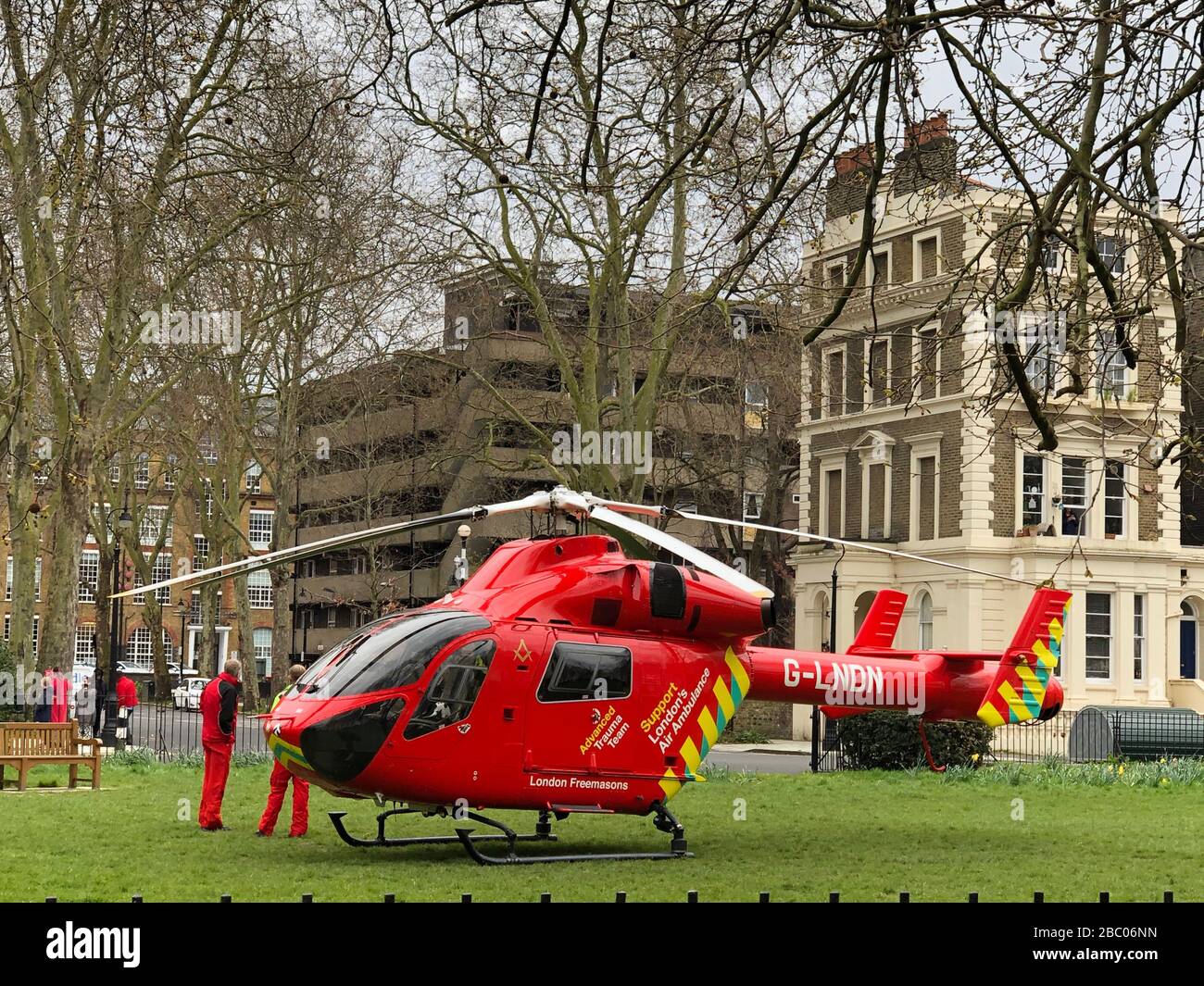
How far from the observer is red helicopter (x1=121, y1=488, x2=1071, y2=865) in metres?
14.6

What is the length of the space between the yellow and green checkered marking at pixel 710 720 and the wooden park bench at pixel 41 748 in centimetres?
1035

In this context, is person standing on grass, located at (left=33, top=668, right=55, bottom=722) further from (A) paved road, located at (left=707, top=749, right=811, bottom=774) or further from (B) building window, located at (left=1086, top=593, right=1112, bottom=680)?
(B) building window, located at (left=1086, top=593, right=1112, bottom=680)

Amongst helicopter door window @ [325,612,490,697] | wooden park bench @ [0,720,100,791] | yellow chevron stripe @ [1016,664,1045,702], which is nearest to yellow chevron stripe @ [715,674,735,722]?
helicopter door window @ [325,612,490,697]

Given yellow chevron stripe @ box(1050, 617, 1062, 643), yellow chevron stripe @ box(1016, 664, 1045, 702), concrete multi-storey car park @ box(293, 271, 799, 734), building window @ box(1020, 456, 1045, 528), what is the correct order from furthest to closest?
building window @ box(1020, 456, 1045, 528) < concrete multi-storey car park @ box(293, 271, 799, 734) < yellow chevron stripe @ box(1050, 617, 1062, 643) < yellow chevron stripe @ box(1016, 664, 1045, 702)

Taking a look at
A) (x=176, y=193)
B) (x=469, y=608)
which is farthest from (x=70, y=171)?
(x=176, y=193)

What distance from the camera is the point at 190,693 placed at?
67.4m

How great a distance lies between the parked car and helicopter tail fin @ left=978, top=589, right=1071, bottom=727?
49.3 meters

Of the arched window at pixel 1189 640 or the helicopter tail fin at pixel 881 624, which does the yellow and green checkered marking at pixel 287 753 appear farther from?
the arched window at pixel 1189 640

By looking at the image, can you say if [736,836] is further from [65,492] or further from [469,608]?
[65,492]

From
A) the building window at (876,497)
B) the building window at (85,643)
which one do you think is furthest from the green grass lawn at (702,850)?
the building window at (85,643)

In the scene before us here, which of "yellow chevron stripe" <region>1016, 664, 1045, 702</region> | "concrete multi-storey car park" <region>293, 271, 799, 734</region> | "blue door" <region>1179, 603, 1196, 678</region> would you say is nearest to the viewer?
"yellow chevron stripe" <region>1016, 664, 1045, 702</region>

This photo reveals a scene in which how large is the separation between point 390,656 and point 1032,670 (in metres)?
8.47

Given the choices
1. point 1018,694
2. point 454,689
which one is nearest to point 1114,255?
point 1018,694

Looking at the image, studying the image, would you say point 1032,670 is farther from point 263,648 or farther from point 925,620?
point 263,648
